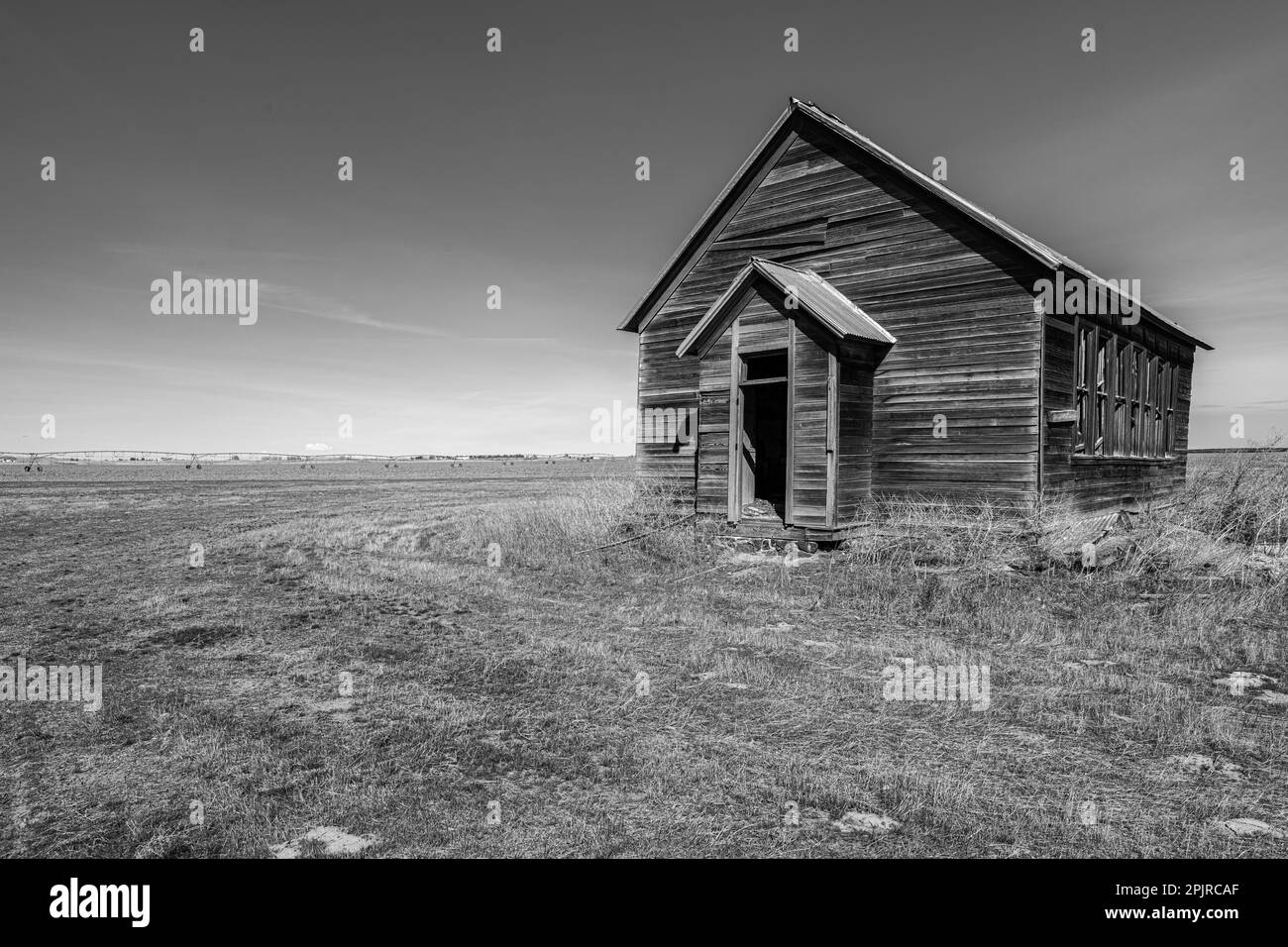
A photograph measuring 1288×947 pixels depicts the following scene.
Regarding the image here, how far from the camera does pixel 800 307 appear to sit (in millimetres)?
12297

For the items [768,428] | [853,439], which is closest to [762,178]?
[768,428]

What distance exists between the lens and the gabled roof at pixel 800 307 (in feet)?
39.8

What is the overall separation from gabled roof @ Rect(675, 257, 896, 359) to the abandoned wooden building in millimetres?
43

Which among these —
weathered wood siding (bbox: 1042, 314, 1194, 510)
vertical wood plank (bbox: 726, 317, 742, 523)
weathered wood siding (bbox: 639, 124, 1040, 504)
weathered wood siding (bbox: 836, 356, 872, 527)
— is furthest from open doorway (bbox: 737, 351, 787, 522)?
weathered wood siding (bbox: 1042, 314, 1194, 510)

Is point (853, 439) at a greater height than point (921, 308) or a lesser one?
lesser

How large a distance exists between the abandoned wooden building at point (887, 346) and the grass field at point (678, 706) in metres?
1.30

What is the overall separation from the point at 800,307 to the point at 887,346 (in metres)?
2.02

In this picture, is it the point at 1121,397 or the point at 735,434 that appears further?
the point at 1121,397

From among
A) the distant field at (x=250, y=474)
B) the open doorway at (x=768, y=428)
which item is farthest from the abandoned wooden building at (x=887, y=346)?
the distant field at (x=250, y=474)

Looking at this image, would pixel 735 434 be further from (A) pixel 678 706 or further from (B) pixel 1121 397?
(B) pixel 1121 397

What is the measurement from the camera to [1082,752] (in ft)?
15.0

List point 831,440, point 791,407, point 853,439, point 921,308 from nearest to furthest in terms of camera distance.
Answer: point 831,440 < point 791,407 < point 853,439 < point 921,308

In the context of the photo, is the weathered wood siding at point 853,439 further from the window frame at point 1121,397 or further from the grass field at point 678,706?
the window frame at point 1121,397
